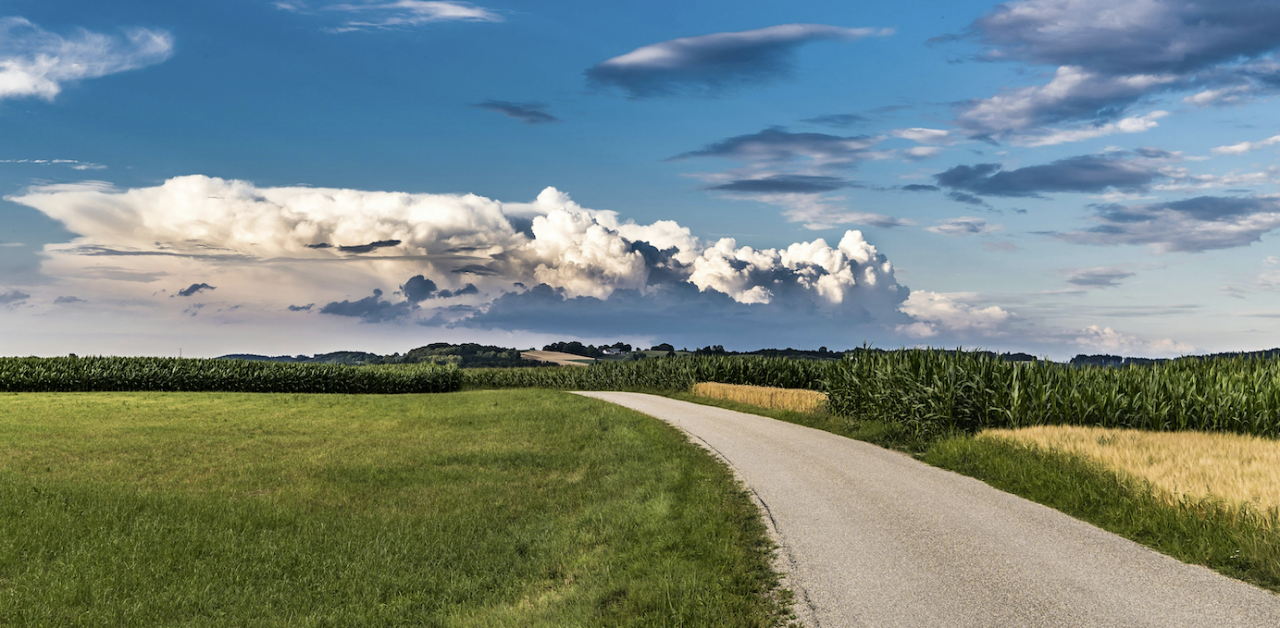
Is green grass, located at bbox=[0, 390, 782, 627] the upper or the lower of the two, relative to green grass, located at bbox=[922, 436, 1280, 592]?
lower

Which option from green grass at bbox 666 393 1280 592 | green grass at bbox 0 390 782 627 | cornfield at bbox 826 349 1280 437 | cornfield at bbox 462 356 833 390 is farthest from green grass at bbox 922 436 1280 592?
cornfield at bbox 462 356 833 390

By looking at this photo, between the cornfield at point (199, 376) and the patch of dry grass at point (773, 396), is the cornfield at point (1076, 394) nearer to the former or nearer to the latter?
the patch of dry grass at point (773, 396)

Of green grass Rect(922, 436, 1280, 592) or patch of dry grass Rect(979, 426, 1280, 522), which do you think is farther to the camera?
patch of dry grass Rect(979, 426, 1280, 522)

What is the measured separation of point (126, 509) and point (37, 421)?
804 inches

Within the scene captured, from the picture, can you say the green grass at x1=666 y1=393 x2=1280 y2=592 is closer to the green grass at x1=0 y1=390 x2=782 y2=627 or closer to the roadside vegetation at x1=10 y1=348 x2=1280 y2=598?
the roadside vegetation at x1=10 y1=348 x2=1280 y2=598

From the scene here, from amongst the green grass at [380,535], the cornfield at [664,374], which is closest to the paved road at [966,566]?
the green grass at [380,535]

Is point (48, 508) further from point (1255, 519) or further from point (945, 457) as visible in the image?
point (1255, 519)

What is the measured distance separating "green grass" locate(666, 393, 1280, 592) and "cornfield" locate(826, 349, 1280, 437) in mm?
2757

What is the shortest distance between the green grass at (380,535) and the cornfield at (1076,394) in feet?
25.8

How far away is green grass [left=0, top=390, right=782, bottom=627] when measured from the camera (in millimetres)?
9062

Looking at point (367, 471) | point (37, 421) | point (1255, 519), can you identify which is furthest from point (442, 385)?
point (1255, 519)

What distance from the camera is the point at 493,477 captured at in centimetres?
1806

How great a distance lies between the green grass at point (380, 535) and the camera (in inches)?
357

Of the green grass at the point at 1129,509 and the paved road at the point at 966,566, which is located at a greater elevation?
the green grass at the point at 1129,509
